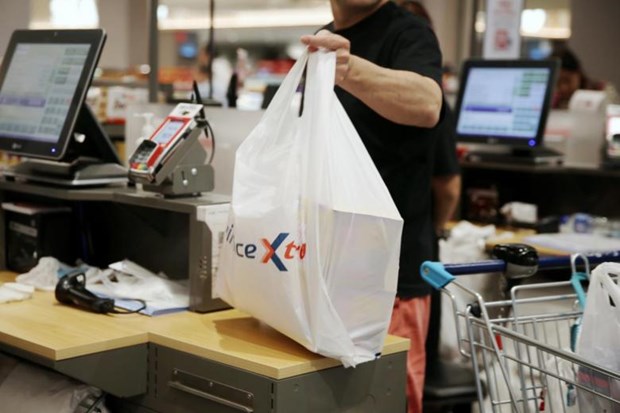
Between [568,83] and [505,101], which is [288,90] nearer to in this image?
[505,101]

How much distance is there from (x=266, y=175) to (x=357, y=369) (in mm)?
455

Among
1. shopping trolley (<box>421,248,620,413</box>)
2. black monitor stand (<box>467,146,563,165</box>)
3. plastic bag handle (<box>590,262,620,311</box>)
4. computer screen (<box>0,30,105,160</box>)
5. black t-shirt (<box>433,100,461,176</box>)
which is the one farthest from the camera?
black monitor stand (<box>467,146,563,165</box>)

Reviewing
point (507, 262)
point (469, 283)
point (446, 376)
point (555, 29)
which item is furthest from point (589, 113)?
point (555, 29)

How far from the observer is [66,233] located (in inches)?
108

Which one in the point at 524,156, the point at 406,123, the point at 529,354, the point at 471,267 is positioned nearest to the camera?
the point at 529,354

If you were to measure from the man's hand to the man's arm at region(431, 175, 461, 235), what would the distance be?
1390 millimetres

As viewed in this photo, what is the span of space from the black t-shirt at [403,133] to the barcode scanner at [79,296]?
76 centimetres

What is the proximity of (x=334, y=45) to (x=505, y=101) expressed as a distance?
2.46 m

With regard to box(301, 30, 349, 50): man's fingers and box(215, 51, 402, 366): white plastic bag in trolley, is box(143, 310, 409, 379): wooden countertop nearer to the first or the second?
box(215, 51, 402, 366): white plastic bag in trolley

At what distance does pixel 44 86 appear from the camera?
2.68 metres

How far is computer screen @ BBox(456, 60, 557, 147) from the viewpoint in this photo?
421 centimetres

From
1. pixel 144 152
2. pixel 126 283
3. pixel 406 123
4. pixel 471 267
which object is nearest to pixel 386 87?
pixel 406 123

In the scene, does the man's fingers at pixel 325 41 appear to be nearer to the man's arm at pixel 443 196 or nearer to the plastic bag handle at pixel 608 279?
the plastic bag handle at pixel 608 279

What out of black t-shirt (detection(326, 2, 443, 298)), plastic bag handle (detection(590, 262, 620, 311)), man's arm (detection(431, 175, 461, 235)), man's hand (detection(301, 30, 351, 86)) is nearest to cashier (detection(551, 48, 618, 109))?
man's arm (detection(431, 175, 461, 235))
